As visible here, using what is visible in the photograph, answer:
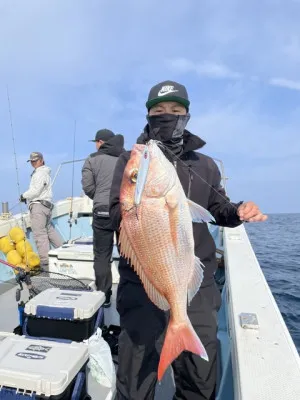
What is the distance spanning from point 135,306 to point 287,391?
3.11ft

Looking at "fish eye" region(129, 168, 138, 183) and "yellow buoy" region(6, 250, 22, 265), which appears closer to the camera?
"fish eye" region(129, 168, 138, 183)

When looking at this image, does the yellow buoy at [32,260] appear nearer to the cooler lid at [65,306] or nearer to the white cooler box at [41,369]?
A: the cooler lid at [65,306]

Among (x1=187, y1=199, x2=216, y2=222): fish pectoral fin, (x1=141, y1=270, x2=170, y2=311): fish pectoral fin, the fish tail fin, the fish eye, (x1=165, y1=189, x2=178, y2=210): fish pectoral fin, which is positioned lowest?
the fish tail fin

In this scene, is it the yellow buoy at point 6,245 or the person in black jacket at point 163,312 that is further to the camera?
the yellow buoy at point 6,245

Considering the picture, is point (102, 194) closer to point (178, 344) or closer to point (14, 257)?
point (14, 257)

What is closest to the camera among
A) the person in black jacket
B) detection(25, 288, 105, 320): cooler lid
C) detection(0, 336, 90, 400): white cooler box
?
detection(0, 336, 90, 400): white cooler box

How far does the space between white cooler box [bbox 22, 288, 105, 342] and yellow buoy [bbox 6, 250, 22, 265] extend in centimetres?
363

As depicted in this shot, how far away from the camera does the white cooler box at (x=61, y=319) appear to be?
114 inches

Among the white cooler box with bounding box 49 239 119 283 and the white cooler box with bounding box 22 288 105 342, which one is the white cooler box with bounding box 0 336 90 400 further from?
the white cooler box with bounding box 49 239 119 283

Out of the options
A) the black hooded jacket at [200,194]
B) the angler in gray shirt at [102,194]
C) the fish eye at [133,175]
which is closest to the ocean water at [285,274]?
the angler in gray shirt at [102,194]

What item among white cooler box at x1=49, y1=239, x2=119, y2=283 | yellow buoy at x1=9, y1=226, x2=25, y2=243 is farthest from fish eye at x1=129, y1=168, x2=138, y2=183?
yellow buoy at x1=9, y1=226, x2=25, y2=243

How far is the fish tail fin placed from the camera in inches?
65.8

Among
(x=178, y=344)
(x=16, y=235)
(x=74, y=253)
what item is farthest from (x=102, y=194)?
(x=178, y=344)

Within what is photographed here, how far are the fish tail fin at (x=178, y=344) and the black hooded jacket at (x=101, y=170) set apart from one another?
2.93m
